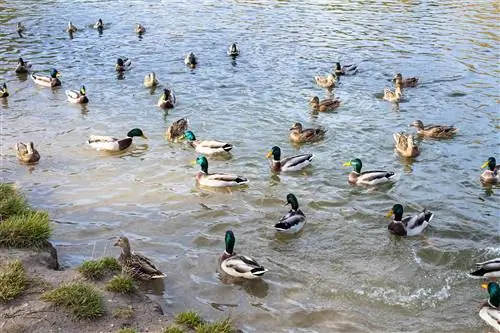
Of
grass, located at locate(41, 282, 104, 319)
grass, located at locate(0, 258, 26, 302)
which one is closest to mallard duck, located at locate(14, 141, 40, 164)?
grass, located at locate(0, 258, 26, 302)

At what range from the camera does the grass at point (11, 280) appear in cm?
795

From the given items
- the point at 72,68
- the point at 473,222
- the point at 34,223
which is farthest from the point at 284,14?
the point at 34,223

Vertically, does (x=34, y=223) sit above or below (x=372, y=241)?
above

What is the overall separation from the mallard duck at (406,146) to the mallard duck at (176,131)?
20.2 ft

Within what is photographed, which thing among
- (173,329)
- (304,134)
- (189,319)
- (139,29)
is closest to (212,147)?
(304,134)

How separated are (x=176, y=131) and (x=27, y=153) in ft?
13.6

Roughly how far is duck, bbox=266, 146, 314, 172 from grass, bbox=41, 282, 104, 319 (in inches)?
292

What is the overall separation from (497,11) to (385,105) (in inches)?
742

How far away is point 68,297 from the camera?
794 centimetres

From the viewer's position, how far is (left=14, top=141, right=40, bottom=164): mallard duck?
48.8 ft

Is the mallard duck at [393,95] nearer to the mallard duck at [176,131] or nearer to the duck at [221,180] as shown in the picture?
the mallard duck at [176,131]

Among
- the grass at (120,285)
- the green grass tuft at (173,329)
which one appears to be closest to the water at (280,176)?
the grass at (120,285)

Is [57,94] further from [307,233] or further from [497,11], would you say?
[497,11]

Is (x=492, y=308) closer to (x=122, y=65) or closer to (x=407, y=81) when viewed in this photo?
(x=407, y=81)
